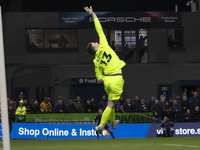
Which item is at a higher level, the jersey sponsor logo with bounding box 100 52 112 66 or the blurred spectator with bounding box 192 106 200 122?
the jersey sponsor logo with bounding box 100 52 112 66

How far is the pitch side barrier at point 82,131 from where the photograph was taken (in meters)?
28.9

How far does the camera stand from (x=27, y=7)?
59.3 metres

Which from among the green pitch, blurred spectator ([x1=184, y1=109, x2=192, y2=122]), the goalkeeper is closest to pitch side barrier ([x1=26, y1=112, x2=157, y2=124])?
blurred spectator ([x1=184, y1=109, x2=192, y2=122])

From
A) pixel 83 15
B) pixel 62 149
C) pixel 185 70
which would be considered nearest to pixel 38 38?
pixel 83 15

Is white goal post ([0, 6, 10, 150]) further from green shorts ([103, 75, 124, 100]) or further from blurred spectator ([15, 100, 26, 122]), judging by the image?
blurred spectator ([15, 100, 26, 122])

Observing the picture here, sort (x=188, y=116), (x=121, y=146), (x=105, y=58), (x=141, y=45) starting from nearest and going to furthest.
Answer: (x=105, y=58), (x=121, y=146), (x=188, y=116), (x=141, y=45)

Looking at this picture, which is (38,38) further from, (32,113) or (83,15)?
(32,113)

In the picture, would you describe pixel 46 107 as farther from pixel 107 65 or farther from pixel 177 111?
pixel 107 65

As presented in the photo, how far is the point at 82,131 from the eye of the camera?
29125mm

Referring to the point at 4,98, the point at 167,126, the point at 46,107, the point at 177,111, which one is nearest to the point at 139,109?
the point at 177,111

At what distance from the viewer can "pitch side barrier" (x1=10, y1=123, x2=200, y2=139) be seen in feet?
94.8

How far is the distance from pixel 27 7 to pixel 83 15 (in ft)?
48.8

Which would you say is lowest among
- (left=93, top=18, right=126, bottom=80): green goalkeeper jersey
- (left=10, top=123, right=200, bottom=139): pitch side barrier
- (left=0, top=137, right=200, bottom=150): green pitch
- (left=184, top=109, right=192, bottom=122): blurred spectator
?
(left=10, top=123, right=200, bottom=139): pitch side barrier

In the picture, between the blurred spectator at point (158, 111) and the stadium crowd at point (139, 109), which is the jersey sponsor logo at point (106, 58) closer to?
the stadium crowd at point (139, 109)
